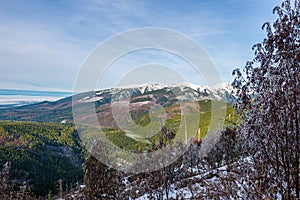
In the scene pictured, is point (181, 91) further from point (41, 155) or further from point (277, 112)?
point (41, 155)

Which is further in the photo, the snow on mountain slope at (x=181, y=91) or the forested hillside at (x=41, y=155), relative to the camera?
the forested hillside at (x=41, y=155)

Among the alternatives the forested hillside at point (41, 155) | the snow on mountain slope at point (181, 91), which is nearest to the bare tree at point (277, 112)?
the snow on mountain slope at point (181, 91)

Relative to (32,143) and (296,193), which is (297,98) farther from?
(32,143)

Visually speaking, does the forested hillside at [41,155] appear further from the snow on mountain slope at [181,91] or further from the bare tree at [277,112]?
the bare tree at [277,112]

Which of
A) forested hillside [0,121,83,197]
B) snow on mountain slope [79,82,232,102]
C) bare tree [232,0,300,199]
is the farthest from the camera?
forested hillside [0,121,83,197]

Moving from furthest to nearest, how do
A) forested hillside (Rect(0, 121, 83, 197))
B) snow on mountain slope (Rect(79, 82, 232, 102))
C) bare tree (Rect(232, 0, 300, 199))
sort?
forested hillside (Rect(0, 121, 83, 197)) → snow on mountain slope (Rect(79, 82, 232, 102)) → bare tree (Rect(232, 0, 300, 199))

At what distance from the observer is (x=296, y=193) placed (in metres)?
2.90

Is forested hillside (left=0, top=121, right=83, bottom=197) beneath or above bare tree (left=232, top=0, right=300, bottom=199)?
beneath

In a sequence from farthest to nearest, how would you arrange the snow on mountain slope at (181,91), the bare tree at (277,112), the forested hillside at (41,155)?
the forested hillside at (41,155) < the snow on mountain slope at (181,91) < the bare tree at (277,112)

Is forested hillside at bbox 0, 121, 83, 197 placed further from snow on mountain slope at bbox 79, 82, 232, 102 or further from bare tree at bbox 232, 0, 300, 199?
bare tree at bbox 232, 0, 300, 199

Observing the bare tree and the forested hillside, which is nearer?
the bare tree

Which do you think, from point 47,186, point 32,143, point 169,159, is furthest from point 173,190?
point 32,143

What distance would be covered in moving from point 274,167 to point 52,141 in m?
127

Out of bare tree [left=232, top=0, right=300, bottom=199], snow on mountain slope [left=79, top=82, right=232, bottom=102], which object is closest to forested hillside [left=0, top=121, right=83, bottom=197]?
snow on mountain slope [left=79, top=82, right=232, bottom=102]
